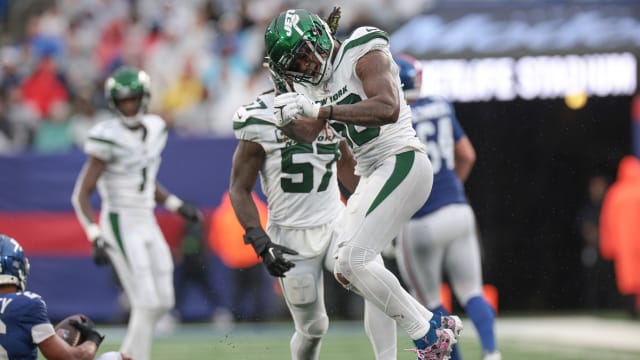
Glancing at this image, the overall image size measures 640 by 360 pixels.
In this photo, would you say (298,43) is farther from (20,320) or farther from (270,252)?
(20,320)

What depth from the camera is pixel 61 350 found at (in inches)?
222

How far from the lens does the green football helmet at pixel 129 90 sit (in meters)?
8.74

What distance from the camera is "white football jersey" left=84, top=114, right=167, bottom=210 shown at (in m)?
8.60

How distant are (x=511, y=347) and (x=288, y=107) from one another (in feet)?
18.7

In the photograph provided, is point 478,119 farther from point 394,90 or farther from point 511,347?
point 394,90

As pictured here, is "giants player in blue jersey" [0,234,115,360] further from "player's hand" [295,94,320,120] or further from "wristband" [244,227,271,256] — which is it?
"player's hand" [295,94,320,120]

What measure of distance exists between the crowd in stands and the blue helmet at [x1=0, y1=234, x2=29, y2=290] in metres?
8.58

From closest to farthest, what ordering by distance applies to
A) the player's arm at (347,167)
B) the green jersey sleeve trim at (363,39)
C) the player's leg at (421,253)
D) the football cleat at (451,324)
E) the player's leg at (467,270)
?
the green jersey sleeve trim at (363,39)
the football cleat at (451,324)
the player's arm at (347,167)
the player's leg at (467,270)
the player's leg at (421,253)

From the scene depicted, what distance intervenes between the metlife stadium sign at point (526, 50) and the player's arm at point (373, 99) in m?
7.86

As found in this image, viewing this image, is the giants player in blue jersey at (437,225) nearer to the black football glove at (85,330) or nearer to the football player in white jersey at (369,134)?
the football player in white jersey at (369,134)

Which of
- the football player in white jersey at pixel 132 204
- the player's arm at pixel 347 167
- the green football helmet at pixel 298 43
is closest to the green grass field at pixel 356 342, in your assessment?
the football player in white jersey at pixel 132 204

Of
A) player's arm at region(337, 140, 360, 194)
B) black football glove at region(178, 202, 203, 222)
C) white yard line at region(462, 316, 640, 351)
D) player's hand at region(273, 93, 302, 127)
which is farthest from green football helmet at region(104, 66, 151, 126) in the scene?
white yard line at region(462, 316, 640, 351)

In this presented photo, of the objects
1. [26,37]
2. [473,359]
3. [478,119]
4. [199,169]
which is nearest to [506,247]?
[478,119]

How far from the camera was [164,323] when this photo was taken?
13773 millimetres
